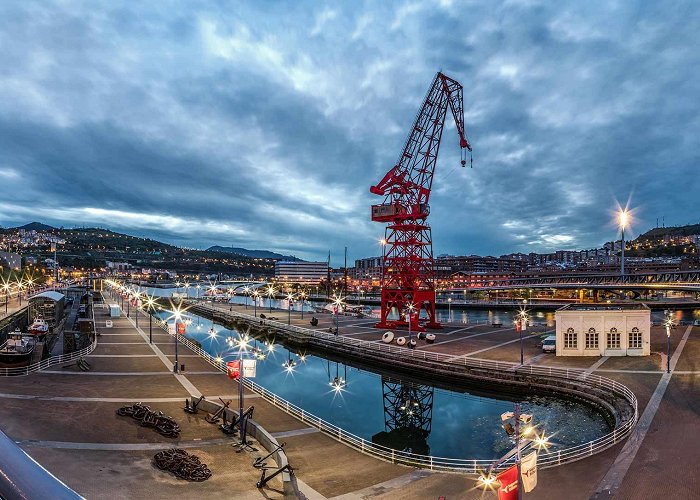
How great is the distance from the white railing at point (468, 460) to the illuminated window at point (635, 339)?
8.92 m

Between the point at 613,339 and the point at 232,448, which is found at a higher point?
the point at 613,339

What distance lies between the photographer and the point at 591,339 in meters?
41.1

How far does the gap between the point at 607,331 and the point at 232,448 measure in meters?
34.5

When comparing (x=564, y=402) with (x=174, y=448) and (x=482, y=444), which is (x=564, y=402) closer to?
(x=482, y=444)

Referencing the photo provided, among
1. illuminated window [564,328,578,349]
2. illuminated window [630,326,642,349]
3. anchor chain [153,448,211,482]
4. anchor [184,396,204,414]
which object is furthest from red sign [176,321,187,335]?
illuminated window [630,326,642,349]

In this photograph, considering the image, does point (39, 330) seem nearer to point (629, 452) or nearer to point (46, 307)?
point (46, 307)

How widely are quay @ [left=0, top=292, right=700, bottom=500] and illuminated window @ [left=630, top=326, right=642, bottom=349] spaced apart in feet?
19.4

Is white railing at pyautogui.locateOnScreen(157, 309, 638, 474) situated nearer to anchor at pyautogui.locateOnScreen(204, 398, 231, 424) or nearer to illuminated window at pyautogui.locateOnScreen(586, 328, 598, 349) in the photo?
anchor at pyautogui.locateOnScreen(204, 398, 231, 424)

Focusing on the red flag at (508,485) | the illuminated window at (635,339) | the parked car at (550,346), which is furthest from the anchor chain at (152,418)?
the illuminated window at (635,339)

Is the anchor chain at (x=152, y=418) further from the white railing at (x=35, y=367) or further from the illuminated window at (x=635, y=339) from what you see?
the illuminated window at (x=635, y=339)

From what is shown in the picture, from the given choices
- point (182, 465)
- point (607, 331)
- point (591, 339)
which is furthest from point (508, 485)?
point (607, 331)

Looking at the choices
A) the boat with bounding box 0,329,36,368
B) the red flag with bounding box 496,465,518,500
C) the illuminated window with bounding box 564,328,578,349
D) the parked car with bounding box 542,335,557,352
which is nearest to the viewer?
the red flag with bounding box 496,465,518,500

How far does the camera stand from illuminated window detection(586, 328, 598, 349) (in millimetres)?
41000

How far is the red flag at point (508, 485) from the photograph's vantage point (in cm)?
1202
